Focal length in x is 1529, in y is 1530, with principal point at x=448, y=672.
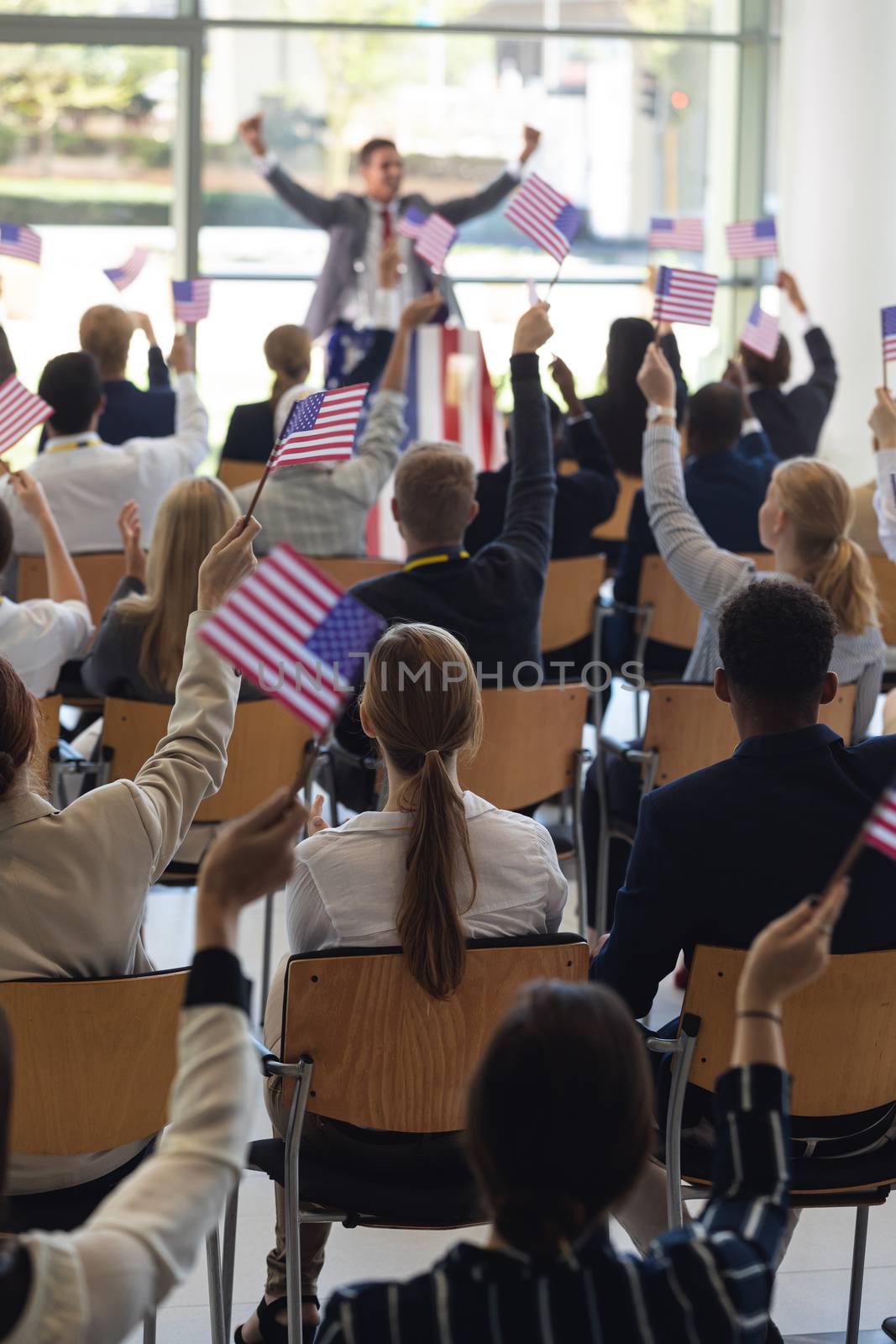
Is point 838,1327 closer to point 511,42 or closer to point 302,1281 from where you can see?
point 302,1281

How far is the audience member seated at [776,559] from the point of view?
3170 millimetres

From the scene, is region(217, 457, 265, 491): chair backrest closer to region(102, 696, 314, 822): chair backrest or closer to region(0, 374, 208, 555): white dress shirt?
region(0, 374, 208, 555): white dress shirt

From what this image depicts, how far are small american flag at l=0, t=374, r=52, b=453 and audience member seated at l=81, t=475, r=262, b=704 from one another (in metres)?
0.70

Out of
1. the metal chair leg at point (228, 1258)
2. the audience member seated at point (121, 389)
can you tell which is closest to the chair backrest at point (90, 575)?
the audience member seated at point (121, 389)

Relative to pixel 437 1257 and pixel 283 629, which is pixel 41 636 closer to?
pixel 437 1257

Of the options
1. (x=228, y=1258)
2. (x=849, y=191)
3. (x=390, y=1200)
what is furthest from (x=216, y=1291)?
(x=849, y=191)

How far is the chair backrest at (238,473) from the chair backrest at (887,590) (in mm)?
2117

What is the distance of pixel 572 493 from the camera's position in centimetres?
443

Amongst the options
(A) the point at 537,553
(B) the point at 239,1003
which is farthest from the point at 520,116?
(B) the point at 239,1003

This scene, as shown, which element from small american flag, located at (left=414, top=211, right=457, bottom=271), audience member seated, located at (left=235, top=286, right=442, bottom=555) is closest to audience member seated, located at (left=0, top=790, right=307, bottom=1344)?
audience member seated, located at (left=235, top=286, right=442, bottom=555)

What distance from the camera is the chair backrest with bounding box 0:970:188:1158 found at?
70.2 inches

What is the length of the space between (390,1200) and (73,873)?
0.58 meters

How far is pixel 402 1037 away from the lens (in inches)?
76.2

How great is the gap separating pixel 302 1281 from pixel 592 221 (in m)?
7.42
